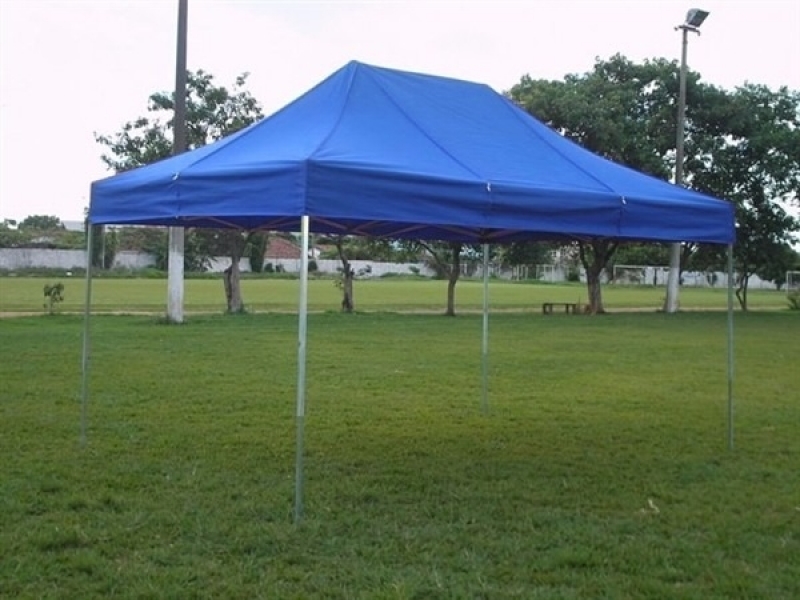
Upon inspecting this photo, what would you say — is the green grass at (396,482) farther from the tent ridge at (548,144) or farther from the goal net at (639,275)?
the goal net at (639,275)

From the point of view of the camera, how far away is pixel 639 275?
6712 cm

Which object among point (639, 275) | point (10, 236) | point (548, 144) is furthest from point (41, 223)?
point (548, 144)

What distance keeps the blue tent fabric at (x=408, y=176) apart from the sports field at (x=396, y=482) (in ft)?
5.55

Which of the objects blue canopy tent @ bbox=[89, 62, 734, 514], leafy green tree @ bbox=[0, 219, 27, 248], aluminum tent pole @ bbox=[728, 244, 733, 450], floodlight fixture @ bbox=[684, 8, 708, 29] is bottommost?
aluminum tent pole @ bbox=[728, 244, 733, 450]

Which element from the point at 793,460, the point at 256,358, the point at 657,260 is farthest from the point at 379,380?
the point at 657,260

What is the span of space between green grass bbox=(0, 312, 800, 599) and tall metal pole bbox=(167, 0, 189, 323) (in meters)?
6.59

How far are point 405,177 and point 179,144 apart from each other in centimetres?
1454

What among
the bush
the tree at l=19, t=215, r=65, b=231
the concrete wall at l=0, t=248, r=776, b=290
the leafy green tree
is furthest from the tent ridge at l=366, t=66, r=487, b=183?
the tree at l=19, t=215, r=65, b=231

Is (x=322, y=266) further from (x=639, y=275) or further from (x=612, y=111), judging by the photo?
(x=612, y=111)

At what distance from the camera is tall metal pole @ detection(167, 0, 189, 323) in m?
18.3

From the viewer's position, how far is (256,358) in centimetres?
1254

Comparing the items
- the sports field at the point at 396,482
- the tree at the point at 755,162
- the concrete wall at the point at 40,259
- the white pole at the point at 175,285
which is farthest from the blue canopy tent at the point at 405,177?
the concrete wall at the point at 40,259

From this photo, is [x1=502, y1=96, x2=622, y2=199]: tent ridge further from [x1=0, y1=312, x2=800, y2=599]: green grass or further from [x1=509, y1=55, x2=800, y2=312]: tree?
[x1=509, y1=55, x2=800, y2=312]: tree

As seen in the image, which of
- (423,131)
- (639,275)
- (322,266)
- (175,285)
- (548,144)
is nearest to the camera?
(423,131)
